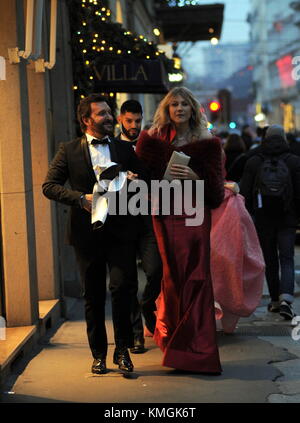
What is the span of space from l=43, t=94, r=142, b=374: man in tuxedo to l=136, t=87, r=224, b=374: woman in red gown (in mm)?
325

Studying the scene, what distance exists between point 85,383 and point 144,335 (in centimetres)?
200

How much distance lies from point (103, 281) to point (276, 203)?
10.1 feet

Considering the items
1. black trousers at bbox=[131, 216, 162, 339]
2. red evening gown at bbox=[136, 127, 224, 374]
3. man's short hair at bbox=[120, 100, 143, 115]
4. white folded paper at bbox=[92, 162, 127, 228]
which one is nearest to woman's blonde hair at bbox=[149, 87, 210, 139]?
red evening gown at bbox=[136, 127, 224, 374]

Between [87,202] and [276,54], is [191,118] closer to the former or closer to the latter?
[87,202]

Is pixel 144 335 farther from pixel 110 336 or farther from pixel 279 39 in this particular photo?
pixel 279 39

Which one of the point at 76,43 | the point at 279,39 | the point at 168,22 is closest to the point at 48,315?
the point at 76,43

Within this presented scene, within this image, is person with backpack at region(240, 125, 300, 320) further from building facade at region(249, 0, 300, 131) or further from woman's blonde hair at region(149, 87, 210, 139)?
building facade at region(249, 0, 300, 131)

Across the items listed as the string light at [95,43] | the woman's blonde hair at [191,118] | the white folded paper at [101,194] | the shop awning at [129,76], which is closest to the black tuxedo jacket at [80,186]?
the white folded paper at [101,194]

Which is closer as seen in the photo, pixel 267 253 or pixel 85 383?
pixel 85 383

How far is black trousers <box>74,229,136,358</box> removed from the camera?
6766mm

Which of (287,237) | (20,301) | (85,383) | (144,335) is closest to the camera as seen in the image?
(85,383)

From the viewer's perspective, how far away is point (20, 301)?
7.95 meters

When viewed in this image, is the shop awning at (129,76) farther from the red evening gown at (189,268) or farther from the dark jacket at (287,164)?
the red evening gown at (189,268)

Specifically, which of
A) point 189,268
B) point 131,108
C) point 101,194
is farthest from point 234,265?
point 101,194
